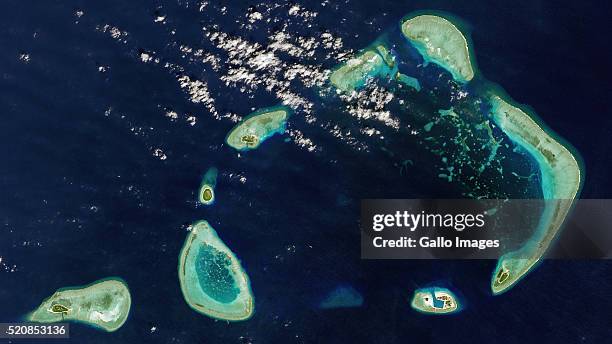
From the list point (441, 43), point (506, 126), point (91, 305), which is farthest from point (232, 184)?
point (506, 126)

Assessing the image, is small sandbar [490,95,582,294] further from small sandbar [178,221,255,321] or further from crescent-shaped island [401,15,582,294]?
small sandbar [178,221,255,321]

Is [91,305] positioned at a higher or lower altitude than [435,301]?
lower

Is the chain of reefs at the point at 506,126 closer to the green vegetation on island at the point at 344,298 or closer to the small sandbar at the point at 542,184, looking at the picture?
the small sandbar at the point at 542,184

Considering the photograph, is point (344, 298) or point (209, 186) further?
point (209, 186)

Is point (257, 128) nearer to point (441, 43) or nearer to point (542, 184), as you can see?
point (441, 43)

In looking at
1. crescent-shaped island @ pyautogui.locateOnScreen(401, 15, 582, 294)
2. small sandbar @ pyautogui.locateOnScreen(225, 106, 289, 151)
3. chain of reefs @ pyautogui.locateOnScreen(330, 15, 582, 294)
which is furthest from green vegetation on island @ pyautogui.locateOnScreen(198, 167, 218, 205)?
crescent-shaped island @ pyautogui.locateOnScreen(401, 15, 582, 294)

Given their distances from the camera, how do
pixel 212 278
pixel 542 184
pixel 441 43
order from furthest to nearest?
pixel 212 278 < pixel 441 43 < pixel 542 184

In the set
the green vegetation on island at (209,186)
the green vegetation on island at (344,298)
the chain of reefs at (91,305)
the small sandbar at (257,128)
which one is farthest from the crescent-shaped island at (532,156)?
the chain of reefs at (91,305)
